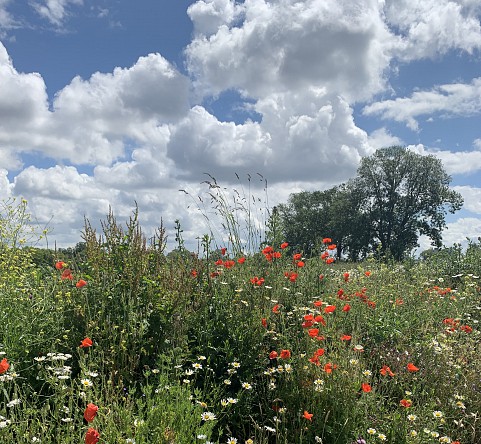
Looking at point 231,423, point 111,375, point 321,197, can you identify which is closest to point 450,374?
point 231,423

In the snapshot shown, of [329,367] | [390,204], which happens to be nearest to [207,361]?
[329,367]

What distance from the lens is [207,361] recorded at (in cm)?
354

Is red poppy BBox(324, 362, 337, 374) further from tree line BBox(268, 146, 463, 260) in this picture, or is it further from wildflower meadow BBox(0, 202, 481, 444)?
tree line BBox(268, 146, 463, 260)

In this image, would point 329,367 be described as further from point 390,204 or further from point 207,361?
point 390,204

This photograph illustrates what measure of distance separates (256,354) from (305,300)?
4.52ft

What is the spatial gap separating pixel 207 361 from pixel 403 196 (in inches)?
1438

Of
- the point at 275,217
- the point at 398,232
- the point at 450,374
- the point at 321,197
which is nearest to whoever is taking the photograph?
the point at 450,374

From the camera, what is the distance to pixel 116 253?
4.26 metres

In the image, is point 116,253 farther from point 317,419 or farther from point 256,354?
point 317,419

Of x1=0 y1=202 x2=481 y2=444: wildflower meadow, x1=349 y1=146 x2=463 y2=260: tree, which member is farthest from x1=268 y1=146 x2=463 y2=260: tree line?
x1=0 y1=202 x2=481 y2=444: wildflower meadow

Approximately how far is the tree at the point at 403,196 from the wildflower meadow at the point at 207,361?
33464 millimetres

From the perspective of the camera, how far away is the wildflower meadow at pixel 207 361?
287 cm

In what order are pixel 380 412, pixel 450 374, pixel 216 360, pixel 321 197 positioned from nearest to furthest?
pixel 380 412
pixel 216 360
pixel 450 374
pixel 321 197

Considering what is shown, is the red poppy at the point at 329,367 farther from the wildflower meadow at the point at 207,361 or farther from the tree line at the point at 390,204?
the tree line at the point at 390,204
